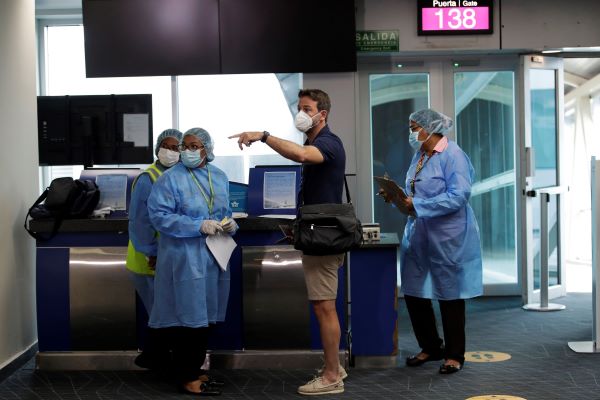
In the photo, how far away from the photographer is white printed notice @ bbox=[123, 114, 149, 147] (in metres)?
5.83

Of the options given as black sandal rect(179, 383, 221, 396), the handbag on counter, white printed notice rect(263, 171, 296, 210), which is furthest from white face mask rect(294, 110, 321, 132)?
black sandal rect(179, 383, 221, 396)

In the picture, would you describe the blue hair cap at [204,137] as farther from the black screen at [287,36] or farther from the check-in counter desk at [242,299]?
the black screen at [287,36]

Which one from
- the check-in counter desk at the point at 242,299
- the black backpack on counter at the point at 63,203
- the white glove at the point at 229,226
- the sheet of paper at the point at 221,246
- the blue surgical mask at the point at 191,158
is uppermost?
the blue surgical mask at the point at 191,158

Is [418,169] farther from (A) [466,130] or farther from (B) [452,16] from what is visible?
(A) [466,130]

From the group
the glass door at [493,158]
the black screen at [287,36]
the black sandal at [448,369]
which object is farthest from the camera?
the glass door at [493,158]

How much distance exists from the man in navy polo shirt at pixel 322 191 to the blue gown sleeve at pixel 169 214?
0.59 m

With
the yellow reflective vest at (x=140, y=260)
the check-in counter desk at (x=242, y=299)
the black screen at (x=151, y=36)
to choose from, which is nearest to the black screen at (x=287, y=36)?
the black screen at (x=151, y=36)

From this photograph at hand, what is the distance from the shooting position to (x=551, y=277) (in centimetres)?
770

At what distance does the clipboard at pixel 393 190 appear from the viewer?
187 inches

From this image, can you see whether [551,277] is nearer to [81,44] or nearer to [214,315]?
[214,315]

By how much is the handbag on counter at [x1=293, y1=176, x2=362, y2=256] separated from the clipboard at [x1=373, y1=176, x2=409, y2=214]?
49cm

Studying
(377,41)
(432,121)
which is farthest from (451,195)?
(377,41)

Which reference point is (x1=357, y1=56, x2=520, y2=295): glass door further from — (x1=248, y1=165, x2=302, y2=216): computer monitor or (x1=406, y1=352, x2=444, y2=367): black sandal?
(x1=406, y1=352, x2=444, y2=367): black sandal

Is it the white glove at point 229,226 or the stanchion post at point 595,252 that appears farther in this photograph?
the stanchion post at point 595,252
